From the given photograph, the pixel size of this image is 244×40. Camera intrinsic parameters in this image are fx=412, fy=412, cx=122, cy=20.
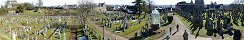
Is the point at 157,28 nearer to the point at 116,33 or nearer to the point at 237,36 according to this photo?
the point at 116,33

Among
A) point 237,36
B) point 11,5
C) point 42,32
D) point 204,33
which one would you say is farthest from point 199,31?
point 11,5

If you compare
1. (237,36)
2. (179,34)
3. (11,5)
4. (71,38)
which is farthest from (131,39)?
(11,5)

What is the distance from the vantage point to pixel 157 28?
34625mm

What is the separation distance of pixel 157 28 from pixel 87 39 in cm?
630

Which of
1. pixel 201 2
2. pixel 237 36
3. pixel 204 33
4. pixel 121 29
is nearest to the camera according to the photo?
pixel 237 36

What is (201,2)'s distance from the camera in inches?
3351

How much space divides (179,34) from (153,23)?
8.61ft

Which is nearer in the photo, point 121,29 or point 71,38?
point 71,38

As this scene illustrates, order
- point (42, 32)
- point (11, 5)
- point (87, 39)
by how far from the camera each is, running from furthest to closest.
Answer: point (11, 5) → point (42, 32) → point (87, 39)

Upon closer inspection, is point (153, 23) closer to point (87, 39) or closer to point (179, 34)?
point (179, 34)

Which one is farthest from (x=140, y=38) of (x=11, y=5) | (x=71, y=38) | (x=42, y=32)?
(x=11, y=5)

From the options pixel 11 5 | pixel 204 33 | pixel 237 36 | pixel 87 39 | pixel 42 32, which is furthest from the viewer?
pixel 11 5

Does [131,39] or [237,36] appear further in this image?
[131,39]

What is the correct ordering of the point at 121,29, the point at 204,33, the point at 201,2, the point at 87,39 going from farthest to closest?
the point at 201,2 → the point at 121,29 → the point at 87,39 → the point at 204,33
